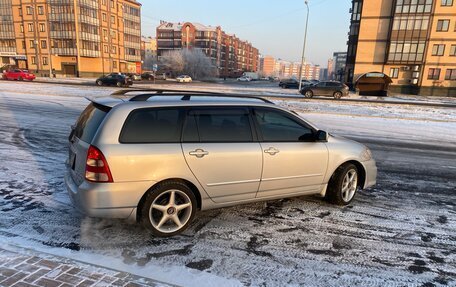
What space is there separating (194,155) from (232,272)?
1353 mm

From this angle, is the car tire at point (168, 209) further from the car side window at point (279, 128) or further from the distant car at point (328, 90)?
the distant car at point (328, 90)

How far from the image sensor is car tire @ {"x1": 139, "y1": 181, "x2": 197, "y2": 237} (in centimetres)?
359

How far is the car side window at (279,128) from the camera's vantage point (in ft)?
13.8

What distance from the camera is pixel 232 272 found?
3.10m

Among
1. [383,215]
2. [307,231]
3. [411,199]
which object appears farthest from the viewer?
[411,199]

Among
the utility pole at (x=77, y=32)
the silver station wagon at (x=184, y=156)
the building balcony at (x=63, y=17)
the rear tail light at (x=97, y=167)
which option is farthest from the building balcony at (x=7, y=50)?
the rear tail light at (x=97, y=167)

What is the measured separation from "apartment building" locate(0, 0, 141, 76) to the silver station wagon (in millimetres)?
Answer: 64499

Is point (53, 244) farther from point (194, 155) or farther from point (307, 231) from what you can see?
point (307, 231)

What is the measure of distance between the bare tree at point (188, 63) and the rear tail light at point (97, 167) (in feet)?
265

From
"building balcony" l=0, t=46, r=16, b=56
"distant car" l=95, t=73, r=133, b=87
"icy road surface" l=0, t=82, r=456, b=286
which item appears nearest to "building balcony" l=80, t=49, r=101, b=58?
"building balcony" l=0, t=46, r=16, b=56

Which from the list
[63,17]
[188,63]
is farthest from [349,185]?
[188,63]

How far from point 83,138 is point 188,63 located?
81.2 meters

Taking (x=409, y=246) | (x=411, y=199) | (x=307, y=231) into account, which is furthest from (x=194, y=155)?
(x=411, y=199)

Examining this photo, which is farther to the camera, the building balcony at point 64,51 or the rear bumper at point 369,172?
the building balcony at point 64,51
